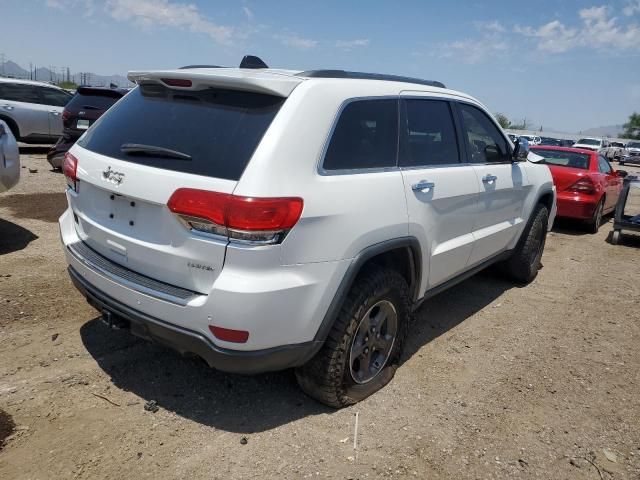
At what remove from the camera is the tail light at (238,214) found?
2250 mm

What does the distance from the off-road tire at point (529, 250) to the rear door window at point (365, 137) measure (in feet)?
8.95

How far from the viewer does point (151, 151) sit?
103 inches

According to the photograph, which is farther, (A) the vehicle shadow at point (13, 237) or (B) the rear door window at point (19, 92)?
(B) the rear door window at point (19, 92)

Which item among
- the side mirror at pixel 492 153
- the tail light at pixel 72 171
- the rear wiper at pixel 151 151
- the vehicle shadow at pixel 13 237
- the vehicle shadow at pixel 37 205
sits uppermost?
the side mirror at pixel 492 153

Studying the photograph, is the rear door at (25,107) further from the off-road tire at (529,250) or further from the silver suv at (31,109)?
the off-road tire at (529,250)

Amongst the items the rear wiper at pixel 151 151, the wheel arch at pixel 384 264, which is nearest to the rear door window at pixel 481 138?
the wheel arch at pixel 384 264

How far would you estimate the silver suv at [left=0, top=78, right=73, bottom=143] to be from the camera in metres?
12.0

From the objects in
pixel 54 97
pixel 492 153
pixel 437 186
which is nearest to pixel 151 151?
pixel 437 186

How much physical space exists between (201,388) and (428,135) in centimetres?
221

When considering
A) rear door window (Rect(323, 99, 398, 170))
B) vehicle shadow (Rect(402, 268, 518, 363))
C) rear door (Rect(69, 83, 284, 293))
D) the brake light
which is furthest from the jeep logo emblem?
vehicle shadow (Rect(402, 268, 518, 363))

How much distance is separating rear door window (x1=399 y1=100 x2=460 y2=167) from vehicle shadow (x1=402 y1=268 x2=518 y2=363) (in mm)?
1413

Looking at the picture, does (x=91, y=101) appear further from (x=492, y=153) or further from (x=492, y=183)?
(x=492, y=183)

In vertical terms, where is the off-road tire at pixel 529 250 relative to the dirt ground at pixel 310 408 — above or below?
above

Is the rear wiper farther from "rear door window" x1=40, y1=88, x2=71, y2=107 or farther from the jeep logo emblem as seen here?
"rear door window" x1=40, y1=88, x2=71, y2=107
